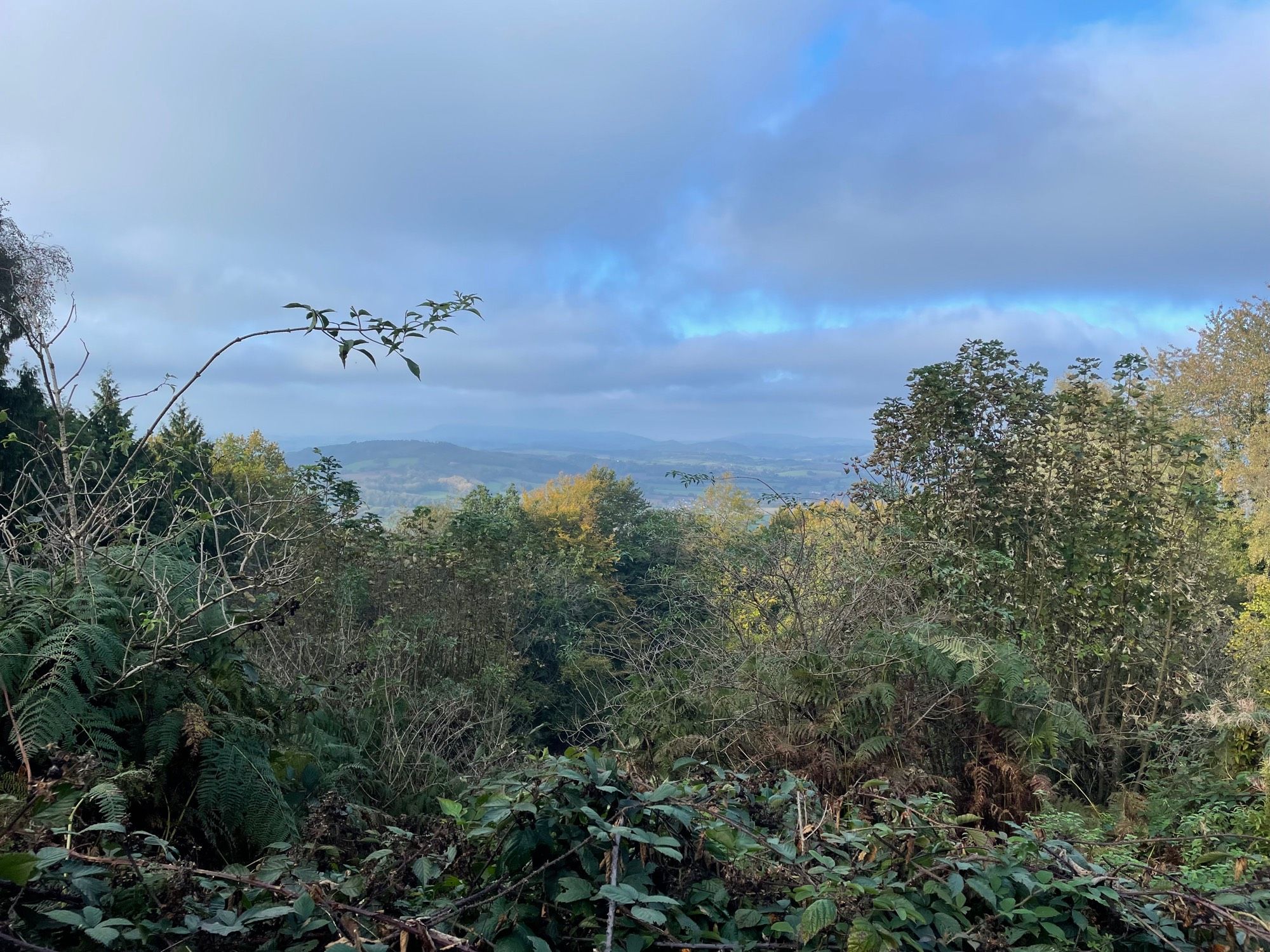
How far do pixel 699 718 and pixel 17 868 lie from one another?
15.1ft

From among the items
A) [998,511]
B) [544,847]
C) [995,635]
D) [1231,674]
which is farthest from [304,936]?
[1231,674]

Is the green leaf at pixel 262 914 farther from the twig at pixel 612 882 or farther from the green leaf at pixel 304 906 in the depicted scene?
the twig at pixel 612 882

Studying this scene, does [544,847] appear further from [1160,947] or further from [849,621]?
[849,621]

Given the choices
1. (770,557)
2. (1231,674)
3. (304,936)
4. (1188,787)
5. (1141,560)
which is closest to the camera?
(304,936)

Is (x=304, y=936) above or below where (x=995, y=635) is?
above

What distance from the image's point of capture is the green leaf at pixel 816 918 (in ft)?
4.29

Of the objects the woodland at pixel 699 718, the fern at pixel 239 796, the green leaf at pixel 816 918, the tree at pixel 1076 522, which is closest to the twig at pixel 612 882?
the woodland at pixel 699 718

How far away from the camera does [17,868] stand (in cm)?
110

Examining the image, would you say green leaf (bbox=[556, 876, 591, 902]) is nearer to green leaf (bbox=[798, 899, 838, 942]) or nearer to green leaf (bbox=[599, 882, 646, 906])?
green leaf (bbox=[599, 882, 646, 906])

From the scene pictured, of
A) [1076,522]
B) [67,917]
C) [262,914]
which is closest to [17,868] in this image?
[67,917]

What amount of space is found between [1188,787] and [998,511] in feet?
8.03

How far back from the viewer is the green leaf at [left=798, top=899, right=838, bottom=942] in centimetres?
131

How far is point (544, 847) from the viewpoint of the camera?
1394 mm

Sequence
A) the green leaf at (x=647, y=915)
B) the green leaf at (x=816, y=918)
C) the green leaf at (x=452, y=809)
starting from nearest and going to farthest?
the green leaf at (x=647, y=915) < the green leaf at (x=816, y=918) < the green leaf at (x=452, y=809)
